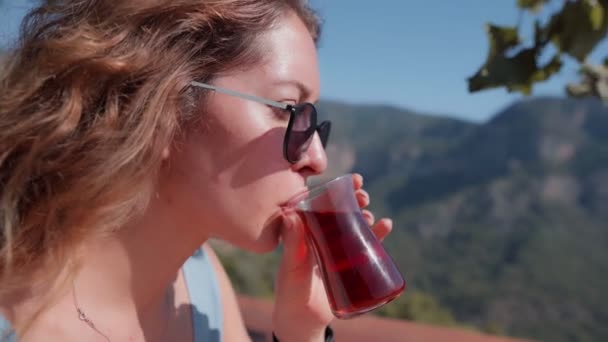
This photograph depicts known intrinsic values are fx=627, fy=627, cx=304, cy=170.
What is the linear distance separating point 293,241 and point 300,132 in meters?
0.30

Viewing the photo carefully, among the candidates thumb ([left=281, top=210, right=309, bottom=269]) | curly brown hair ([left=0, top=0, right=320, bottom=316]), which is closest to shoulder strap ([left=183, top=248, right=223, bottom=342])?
thumb ([left=281, top=210, right=309, bottom=269])

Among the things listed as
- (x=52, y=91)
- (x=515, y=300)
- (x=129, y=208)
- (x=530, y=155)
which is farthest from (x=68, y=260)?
(x=530, y=155)

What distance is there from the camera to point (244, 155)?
1540 millimetres

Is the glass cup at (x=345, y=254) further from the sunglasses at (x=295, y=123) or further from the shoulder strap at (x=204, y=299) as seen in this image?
the shoulder strap at (x=204, y=299)

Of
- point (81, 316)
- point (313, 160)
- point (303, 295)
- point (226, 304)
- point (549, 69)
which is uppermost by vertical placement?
point (549, 69)

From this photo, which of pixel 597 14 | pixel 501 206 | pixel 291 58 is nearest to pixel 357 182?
pixel 291 58

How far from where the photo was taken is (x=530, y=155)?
77.9 meters

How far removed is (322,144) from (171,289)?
65 cm

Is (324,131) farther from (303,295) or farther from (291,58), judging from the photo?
(303,295)

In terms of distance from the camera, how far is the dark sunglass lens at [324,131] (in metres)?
1.78

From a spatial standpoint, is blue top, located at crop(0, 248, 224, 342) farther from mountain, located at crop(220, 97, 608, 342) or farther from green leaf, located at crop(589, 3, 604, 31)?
mountain, located at crop(220, 97, 608, 342)

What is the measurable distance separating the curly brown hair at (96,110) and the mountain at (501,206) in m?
37.2

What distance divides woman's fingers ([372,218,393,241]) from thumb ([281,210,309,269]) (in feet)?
0.67

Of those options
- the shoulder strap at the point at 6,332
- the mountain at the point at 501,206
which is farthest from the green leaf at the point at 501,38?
the mountain at the point at 501,206
